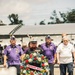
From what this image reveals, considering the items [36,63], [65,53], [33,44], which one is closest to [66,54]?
[65,53]

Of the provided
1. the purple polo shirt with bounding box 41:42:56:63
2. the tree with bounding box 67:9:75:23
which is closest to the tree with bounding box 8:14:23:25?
the tree with bounding box 67:9:75:23

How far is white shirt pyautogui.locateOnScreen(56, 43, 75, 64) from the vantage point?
11375 mm

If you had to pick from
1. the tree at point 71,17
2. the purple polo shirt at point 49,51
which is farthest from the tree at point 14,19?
the purple polo shirt at point 49,51

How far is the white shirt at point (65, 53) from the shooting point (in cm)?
1138

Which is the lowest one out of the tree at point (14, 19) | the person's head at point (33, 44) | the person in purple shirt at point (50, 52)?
the tree at point (14, 19)

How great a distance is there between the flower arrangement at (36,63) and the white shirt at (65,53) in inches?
57.7

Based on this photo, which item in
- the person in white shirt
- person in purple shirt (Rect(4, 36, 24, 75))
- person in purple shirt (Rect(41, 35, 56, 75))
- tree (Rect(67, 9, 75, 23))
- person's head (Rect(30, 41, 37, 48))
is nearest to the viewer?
person's head (Rect(30, 41, 37, 48))

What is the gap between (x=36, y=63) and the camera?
33.1 ft

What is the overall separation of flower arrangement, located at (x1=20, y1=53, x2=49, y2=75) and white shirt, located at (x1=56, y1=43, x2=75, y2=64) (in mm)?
1466

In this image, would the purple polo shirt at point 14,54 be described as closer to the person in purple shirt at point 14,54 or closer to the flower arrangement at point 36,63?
the person in purple shirt at point 14,54

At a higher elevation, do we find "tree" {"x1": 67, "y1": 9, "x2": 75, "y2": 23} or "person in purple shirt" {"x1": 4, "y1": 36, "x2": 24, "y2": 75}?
"person in purple shirt" {"x1": 4, "y1": 36, "x2": 24, "y2": 75}

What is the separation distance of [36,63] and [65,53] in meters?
1.59

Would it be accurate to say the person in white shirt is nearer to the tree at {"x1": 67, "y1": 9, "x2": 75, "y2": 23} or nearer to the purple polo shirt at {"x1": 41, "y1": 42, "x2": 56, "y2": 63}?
the purple polo shirt at {"x1": 41, "y1": 42, "x2": 56, "y2": 63}

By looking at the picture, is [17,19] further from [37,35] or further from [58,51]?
[58,51]
